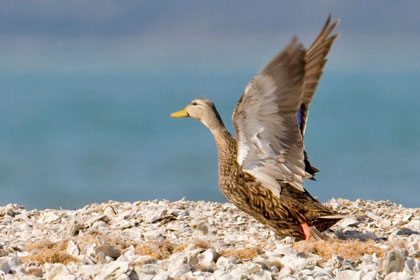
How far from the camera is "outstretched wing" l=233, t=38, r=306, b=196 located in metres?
6.67

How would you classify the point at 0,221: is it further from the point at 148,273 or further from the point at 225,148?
the point at 148,273

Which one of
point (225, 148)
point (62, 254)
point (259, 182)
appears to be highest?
point (225, 148)

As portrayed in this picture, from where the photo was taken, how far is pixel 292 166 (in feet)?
24.8

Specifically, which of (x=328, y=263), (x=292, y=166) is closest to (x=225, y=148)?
(x=292, y=166)

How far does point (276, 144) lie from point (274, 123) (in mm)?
348

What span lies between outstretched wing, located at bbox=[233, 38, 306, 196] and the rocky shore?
911mm

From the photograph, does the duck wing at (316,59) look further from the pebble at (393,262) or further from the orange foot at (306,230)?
the pebble at (393,262)

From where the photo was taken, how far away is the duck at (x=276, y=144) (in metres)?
6.75

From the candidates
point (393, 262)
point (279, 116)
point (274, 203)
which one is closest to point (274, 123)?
point (279, 116)

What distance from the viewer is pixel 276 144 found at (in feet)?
24.0

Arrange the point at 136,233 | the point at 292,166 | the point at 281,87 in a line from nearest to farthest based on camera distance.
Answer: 1. the point at 281,87
2. the point at 292,166
3. the point at 136,233

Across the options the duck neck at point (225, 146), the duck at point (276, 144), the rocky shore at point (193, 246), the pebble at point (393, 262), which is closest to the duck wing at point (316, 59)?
the duck at point (276, 144)

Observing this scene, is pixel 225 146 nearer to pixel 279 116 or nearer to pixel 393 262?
pixel 279 116

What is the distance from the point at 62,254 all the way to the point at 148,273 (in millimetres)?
1388
